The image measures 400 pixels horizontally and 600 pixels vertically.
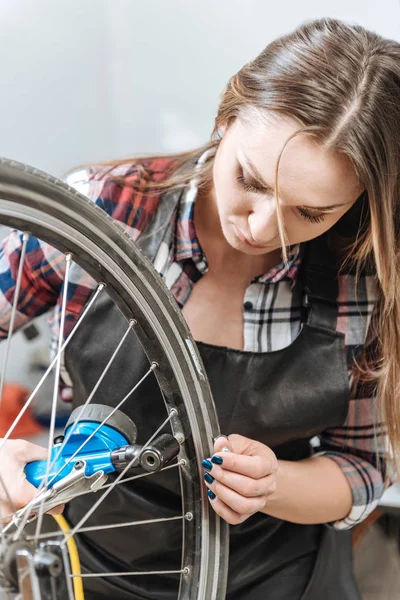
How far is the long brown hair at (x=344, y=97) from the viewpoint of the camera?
2.15 ft

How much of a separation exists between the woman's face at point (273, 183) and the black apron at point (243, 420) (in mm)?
127

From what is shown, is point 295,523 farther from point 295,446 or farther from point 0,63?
point 0,63

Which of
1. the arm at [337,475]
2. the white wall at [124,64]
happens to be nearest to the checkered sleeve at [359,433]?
the arm at [337,475]

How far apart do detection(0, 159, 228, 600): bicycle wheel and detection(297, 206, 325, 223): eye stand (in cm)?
16

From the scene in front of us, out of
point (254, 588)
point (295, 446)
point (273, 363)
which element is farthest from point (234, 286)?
point (254, 588)

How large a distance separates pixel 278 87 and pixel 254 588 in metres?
0.59

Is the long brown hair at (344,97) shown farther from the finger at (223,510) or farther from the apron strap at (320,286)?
the finger at (223,510)

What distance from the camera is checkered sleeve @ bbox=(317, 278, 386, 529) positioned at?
84 cm

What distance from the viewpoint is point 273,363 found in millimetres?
808

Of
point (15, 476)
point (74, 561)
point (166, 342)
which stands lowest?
point (74, 561)

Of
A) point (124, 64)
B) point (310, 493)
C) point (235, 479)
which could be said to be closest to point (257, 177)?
point (235, 479)

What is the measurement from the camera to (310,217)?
2.30 ft

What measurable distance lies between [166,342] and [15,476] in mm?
179

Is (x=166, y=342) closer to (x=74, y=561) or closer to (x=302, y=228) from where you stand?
(x=302, y=228)
